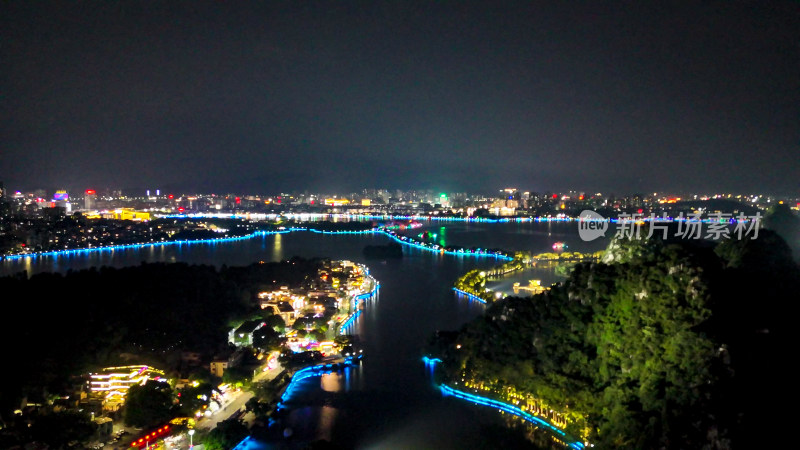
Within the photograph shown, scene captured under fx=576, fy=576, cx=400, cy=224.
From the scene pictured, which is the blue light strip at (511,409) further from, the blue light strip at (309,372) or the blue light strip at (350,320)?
the blue light strip at (350,320)

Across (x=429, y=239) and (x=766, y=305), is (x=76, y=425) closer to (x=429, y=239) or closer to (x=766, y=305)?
(x=766, y=305)

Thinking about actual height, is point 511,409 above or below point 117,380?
below

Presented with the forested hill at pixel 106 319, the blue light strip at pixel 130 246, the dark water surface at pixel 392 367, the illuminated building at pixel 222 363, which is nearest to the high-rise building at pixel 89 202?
the blue light strip at pixel 130 246

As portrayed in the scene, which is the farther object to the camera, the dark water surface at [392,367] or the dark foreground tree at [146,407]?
the dark water surface at [392,367]

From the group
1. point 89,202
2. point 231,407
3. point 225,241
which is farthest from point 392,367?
point 89,202

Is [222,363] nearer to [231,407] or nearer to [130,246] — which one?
[231,407]

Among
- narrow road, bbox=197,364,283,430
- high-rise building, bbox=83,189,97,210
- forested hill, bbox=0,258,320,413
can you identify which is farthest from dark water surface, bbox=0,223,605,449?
high-rise building, bbox=83,189,97,210

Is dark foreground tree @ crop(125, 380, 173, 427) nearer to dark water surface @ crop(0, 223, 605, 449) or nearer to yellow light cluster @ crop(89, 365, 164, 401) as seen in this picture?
yellow light cluster @ crop(89, 365, 164, 401)
